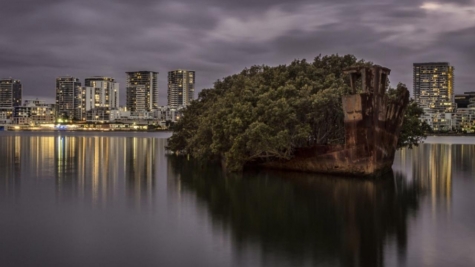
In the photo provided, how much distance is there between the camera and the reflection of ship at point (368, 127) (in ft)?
112

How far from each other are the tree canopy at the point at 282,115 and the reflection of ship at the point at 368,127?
10.5ft

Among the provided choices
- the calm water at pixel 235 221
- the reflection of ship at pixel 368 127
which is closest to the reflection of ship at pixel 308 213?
the calm water at pixel 235 221

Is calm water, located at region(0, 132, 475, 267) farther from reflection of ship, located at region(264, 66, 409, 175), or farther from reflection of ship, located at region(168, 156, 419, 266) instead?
reflection of ship, located at region(264, 66, 409, 175)

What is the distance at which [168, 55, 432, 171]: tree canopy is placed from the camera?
37906 mm

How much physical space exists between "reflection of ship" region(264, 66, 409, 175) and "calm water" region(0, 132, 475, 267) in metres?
1.46

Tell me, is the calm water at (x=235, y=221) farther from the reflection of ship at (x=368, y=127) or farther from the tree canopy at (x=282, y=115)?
the tree canopy at (x=282, y=115)

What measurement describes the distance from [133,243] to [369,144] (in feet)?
69.1

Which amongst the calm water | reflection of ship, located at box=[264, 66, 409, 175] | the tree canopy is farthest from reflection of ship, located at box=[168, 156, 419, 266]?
the tree canopy

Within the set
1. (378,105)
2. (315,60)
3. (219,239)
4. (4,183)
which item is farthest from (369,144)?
(4,183)

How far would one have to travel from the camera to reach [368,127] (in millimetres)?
34000

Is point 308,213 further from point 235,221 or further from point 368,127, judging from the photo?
point 368,127

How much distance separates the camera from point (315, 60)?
47.2m

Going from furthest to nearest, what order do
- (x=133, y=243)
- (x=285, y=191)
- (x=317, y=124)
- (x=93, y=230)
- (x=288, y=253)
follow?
1. (x=317, y=124)
2. (x=285, y=191)
3. (x=93, y=230)
4. (x=133, y=243)
5. (x=288, y=253)

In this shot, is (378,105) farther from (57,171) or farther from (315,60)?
(57,171)
